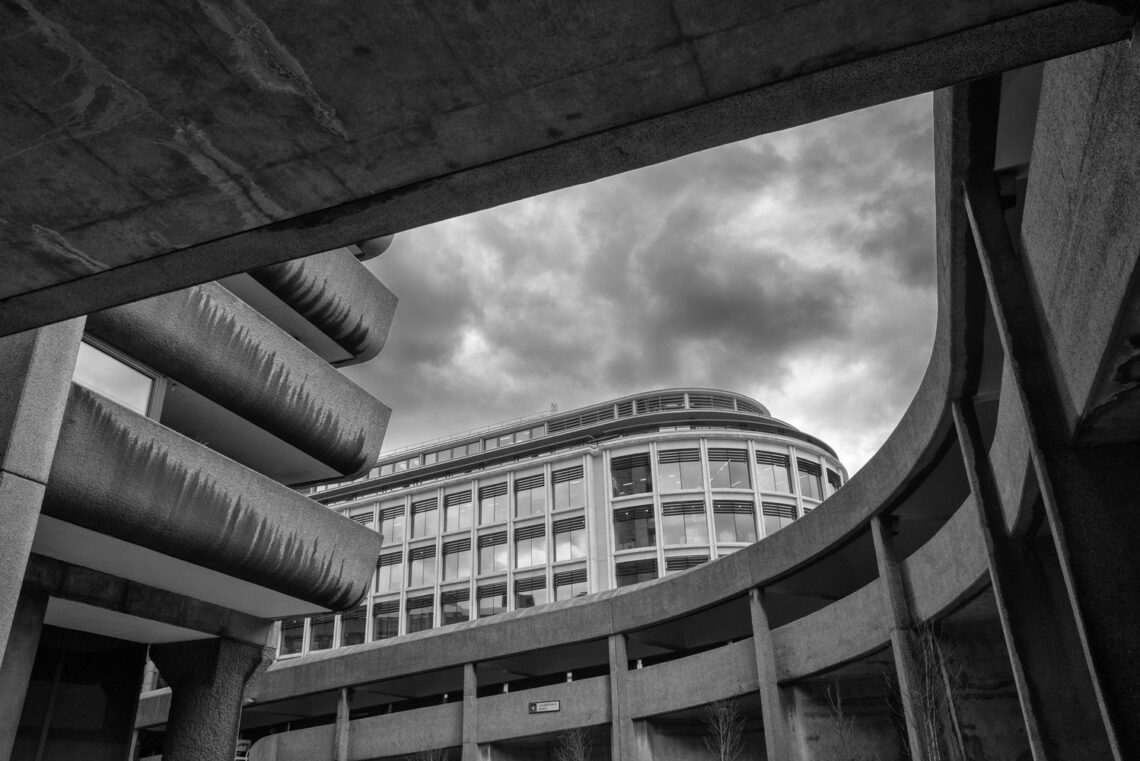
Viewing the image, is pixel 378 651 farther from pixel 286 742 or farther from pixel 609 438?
pixel 609 438

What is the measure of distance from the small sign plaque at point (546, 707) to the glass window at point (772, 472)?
33.4 metres

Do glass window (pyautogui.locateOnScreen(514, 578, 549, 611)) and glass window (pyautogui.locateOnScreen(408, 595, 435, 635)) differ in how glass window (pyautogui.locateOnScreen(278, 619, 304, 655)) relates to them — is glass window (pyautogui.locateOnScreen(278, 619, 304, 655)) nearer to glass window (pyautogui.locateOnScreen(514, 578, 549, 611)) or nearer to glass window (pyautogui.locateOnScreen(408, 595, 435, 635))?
glass window (pyautogui.locateOnScreen(408, 595, 435, 635))

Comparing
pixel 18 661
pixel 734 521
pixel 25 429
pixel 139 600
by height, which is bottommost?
pixel 18 661

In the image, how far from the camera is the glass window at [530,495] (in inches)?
2488

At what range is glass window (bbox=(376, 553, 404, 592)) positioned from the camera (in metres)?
65.9

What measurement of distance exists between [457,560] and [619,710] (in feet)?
123

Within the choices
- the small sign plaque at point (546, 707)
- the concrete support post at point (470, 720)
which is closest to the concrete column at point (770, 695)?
the small sign plaque at point (546, 707)

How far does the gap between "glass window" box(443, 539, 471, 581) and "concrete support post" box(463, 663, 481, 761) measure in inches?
1215

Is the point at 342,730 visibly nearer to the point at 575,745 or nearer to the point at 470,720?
the point at 470,720

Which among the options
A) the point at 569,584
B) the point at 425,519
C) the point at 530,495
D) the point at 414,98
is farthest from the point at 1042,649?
the point at 425,519

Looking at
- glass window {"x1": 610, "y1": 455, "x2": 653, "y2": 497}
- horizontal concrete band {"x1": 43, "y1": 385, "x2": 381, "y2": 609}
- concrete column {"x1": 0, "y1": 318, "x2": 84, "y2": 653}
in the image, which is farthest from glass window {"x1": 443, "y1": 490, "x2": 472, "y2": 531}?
concrete column {"x1": 0, "y1": 318, "x2": 84, "y2": 653}

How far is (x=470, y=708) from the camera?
31625mm

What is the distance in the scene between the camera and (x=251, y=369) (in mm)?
15281

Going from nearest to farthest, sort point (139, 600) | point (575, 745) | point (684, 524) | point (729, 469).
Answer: point (139, 600) < point (575, 745) < point (684, 524) < point (729, 469)
